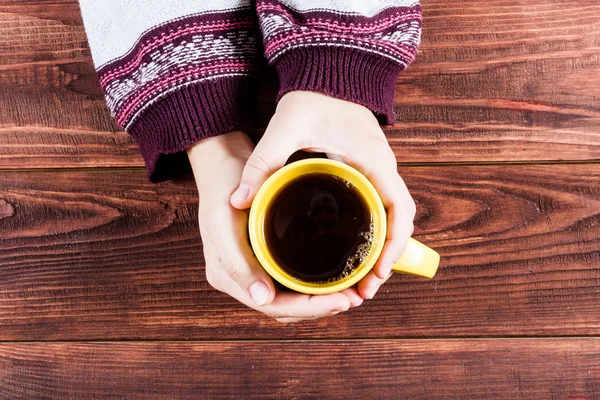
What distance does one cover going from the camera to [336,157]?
1.80ft

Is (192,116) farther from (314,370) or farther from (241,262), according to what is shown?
(314,370)

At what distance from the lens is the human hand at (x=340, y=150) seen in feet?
1.70

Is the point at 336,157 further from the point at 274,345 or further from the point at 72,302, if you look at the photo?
the point at 72,302

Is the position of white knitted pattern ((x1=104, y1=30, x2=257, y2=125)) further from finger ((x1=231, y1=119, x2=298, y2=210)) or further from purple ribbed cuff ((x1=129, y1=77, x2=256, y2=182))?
finger ((x1=231, y1=119, x2=298, y2=210))

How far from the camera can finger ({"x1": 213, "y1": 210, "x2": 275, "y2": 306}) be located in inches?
20.6

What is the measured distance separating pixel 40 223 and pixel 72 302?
0.13m

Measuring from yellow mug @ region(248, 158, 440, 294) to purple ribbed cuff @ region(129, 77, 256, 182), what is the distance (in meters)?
0.16

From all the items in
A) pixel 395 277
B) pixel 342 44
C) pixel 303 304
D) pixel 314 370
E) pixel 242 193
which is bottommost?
pixel 314 370


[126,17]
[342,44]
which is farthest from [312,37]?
[126,17]

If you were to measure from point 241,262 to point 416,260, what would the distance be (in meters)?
0.20

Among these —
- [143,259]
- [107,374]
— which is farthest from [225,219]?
[107,374]

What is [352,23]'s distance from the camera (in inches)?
23.8

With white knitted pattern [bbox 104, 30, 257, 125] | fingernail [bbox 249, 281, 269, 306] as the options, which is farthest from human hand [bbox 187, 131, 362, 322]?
white knitted pattern [bbox 104, 30, 257, 125]

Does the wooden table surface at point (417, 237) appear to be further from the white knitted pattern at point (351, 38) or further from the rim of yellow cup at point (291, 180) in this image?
the rim of yellow cup at point (291, 180)
